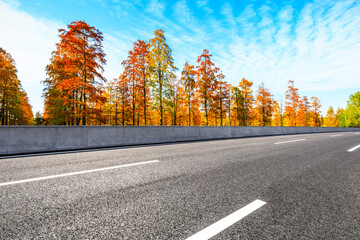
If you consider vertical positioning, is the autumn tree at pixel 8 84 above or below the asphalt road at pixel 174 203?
above

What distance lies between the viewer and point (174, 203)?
2408mm

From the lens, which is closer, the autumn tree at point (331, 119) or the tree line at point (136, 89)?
the tree line at point (136, 89)

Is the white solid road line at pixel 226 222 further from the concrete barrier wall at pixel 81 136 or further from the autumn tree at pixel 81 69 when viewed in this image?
the autumn tree at pixel 81 69

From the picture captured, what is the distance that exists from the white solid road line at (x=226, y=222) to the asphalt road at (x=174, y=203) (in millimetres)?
18

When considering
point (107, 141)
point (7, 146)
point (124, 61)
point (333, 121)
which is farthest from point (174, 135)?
point (333, 121)

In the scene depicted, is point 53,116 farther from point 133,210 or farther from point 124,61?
point 133,210

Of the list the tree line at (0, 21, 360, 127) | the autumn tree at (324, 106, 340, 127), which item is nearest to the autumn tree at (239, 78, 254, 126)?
the tree line at (0, 21, 360, 127)

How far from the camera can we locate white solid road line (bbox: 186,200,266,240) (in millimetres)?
1704

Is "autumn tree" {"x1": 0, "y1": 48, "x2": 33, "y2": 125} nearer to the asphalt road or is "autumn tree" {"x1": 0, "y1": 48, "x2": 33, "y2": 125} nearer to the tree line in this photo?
the tree line

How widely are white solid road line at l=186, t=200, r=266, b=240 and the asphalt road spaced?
0.06 ft

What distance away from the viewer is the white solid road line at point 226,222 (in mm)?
1704

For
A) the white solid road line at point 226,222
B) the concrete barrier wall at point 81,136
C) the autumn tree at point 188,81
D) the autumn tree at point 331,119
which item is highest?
the autumn tree at point 188,81

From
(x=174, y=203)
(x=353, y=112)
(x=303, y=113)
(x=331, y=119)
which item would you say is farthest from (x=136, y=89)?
(x=331, y=119)

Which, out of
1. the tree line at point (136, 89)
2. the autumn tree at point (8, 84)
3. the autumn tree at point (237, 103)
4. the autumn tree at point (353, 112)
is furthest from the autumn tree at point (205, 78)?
the autumn tree at point (353, 112)
